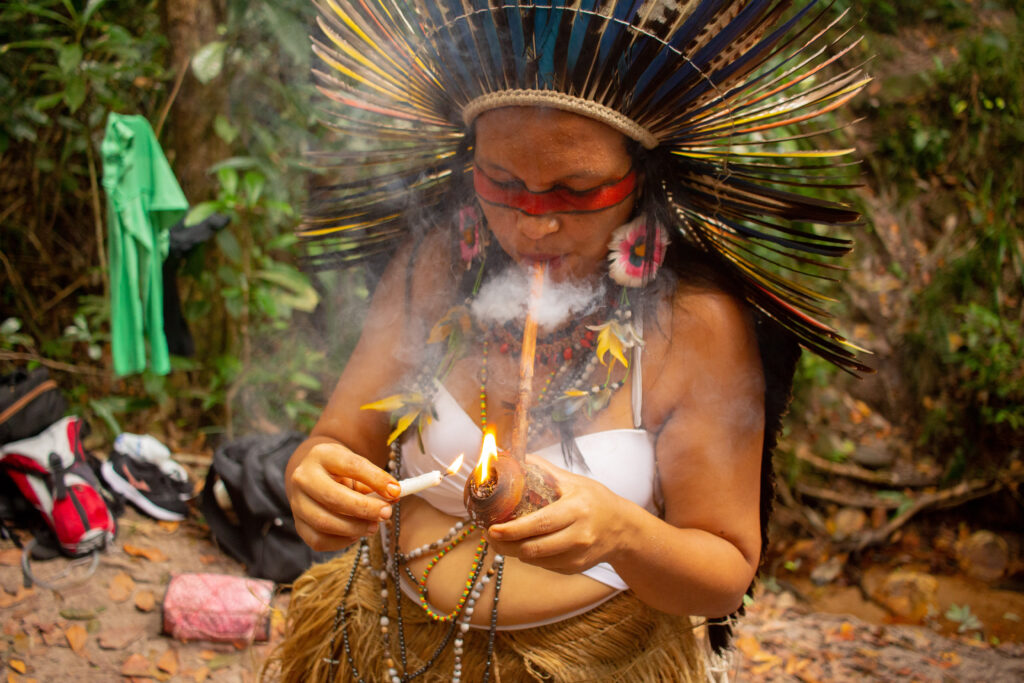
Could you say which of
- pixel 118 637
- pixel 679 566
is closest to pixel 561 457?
pixel 679 566

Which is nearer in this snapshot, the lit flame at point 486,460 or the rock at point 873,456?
the lit flame at point 486,460

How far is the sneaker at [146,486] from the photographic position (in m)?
3.60


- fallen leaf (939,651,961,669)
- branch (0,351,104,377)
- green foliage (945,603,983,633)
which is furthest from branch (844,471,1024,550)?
branch (0,351,104,377)

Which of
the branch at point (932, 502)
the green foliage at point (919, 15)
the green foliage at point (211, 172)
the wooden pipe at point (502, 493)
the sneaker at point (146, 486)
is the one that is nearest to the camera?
the wooden pipe at point (502, 493)

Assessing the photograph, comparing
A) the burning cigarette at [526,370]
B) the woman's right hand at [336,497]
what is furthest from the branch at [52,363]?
the burning cigarette at [526,370]

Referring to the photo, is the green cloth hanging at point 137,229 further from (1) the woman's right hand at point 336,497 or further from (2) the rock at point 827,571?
(2) the rock at point 827,571

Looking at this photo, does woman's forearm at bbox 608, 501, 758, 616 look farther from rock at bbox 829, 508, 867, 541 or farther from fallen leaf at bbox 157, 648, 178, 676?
rock at bbox 829, 508, 867, 541

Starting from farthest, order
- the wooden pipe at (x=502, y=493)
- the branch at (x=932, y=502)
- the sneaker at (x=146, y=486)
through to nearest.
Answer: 1. the branch at (x=932, y=502)
2. the sneaker at (x=146, y=486)
3. the wooden pipe at (x=502, y=493)

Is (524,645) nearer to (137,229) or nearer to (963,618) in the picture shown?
(137,229)

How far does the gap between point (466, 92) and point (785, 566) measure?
3.67 meters

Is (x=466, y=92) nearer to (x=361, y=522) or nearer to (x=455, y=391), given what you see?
(x=455, y=391)

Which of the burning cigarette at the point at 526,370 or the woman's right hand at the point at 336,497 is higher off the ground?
the burning cigarette at the point at 526,370

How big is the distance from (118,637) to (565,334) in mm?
2439

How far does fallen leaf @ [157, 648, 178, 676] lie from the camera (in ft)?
9.18
